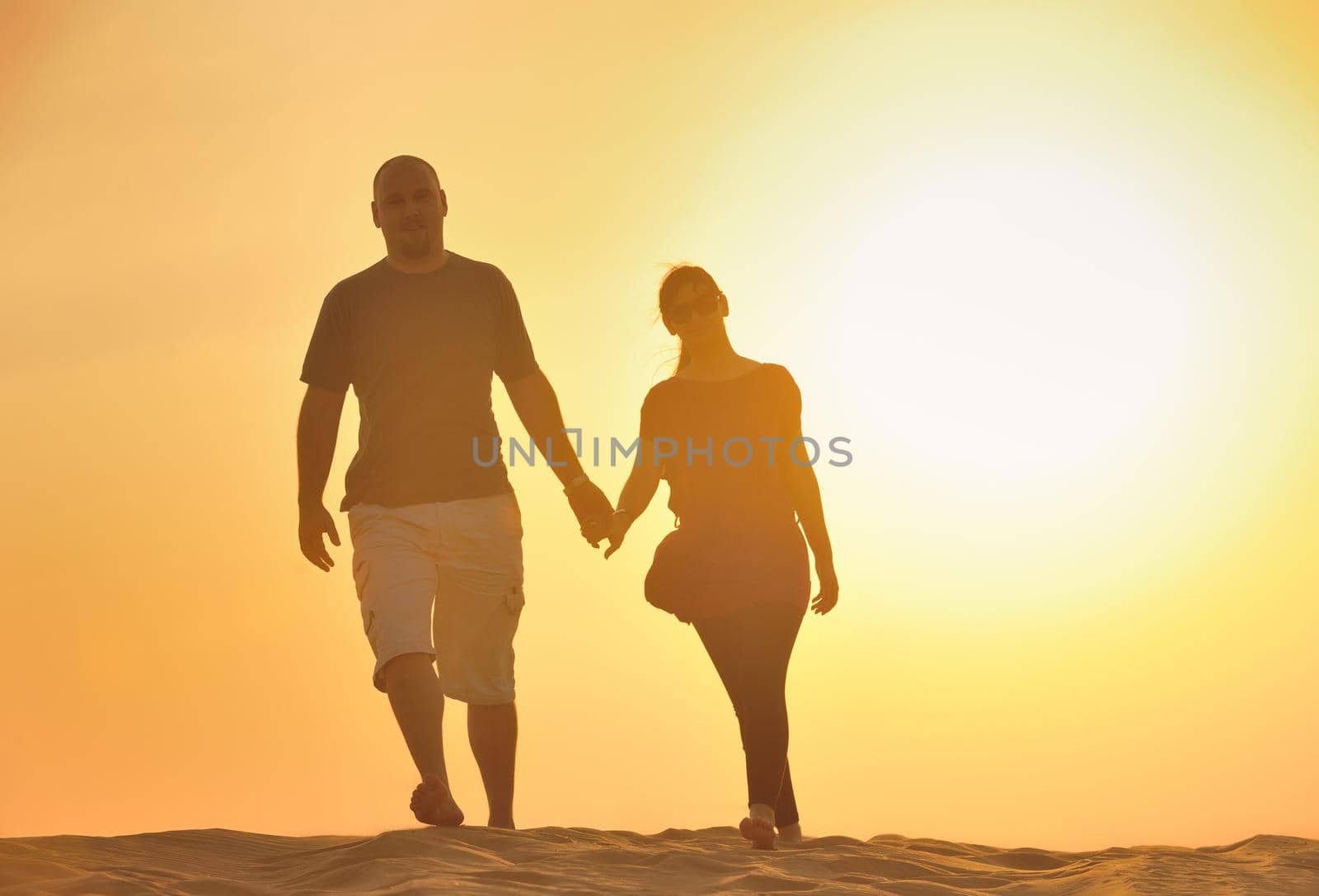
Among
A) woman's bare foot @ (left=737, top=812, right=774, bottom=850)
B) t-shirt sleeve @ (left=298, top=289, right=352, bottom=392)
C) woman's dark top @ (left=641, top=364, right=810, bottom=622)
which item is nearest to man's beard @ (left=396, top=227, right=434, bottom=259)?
t-shirt sleeve @ (left=298, top=289, right=352, bottom=392)

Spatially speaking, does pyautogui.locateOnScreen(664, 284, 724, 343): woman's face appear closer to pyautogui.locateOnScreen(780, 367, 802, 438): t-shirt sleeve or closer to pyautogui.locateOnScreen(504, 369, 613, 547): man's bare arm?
pyautogui.locateOnScreen(780, 367, 802, 438): t-shirt sleeve

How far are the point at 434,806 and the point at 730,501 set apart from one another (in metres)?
1.64

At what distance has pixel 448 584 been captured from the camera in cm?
621

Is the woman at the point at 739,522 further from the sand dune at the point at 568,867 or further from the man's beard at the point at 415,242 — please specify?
the man's beard at the point at 415,242

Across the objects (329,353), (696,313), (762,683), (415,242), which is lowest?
(762,683)

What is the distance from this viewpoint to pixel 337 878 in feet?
15.3

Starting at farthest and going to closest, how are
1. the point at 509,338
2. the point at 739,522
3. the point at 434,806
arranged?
the point at 509,338, the point at 739,522, the point at 434,806

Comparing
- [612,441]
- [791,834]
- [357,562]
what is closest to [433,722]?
[357,562]

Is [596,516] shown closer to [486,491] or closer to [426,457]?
[486,491]

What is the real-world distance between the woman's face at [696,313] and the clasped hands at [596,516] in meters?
0.83

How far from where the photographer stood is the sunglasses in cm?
627

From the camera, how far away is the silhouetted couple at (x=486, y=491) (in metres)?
5.99

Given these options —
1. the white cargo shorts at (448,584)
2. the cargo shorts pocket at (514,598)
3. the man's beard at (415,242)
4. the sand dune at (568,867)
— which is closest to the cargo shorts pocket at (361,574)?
the white cargo shorts at (448,584)

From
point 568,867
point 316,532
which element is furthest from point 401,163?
point 568,867
